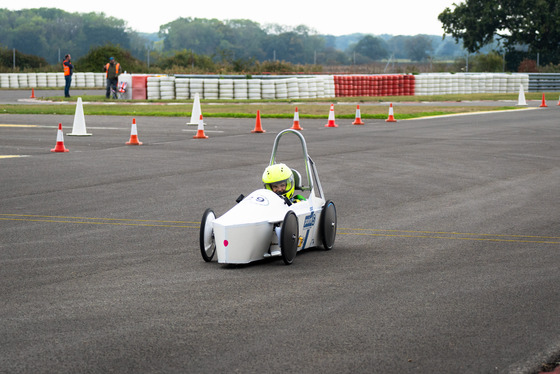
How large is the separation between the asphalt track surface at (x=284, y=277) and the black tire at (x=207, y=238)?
0.63 feet

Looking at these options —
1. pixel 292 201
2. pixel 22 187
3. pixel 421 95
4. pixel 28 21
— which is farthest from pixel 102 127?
pixel 28 21

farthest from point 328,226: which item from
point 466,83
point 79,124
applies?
point 466,83

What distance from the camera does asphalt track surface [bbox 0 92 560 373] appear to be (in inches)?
207

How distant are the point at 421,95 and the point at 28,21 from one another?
138 m

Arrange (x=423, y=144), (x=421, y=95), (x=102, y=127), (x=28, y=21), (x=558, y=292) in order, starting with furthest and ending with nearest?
1. (x=28, y=21)
2. (x=421, y=95)
3. (x=102, y=127)
4. (x=423, y=144)
5. (x=558, y=292)

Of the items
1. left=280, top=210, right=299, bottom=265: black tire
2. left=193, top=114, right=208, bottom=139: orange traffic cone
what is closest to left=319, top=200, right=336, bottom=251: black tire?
left=280, top=210, right=299, bottom=265: black tire

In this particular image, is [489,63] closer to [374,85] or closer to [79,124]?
[374,85]

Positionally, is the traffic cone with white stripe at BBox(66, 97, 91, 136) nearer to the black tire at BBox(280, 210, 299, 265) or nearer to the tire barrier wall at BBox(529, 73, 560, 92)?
the black tire at BBox(280, 210, 299, 265)

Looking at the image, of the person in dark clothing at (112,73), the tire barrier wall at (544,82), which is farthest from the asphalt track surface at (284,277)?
the tire barrier wall at (544,82)

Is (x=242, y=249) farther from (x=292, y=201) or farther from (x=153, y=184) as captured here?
(x=153, y=184)

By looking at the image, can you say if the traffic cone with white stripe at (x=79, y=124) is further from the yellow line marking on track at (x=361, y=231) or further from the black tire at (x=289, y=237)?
the black tire at (x=289, y=237)

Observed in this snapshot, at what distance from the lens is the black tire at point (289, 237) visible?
25.0 ft

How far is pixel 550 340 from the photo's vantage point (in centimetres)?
552

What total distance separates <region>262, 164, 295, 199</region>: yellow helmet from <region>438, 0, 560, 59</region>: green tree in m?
60.9
